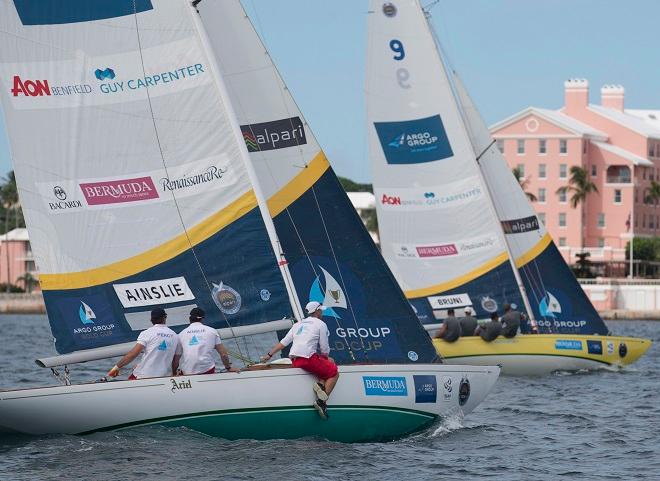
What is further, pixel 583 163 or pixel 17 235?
pixel 17 235

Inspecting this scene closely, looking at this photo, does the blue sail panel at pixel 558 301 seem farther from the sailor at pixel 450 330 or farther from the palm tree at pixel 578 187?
the palm tree at pixel 578 187

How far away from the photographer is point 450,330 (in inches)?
1126

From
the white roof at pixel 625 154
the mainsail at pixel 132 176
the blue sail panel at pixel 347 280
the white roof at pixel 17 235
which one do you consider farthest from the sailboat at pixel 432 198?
the white roof at pixel 17 235

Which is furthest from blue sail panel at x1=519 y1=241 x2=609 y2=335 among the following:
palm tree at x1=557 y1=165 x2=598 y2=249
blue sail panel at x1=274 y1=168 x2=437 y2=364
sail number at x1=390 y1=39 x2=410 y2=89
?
palm tree at x1=557 y1=165 x2=598 y2=249

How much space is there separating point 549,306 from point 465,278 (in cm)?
230

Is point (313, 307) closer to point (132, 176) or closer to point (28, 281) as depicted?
point (132, 176)

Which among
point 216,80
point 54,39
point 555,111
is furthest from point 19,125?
point 555,111

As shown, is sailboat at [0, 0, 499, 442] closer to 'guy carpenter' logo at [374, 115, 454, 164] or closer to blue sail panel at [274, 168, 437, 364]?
blue sail panel at [274, 168, 437, 364]

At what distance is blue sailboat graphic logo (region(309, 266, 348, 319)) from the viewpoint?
18.5m

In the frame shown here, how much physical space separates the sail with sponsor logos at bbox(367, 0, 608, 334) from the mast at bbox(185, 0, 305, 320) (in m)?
13.2

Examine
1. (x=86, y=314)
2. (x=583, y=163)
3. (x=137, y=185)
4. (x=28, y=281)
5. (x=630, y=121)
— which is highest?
(x=630, y=121)

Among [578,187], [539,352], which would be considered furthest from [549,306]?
[578,187]

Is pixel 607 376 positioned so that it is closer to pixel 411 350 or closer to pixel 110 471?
pixel 411 350

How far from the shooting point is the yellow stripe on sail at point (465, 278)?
30578 mm
